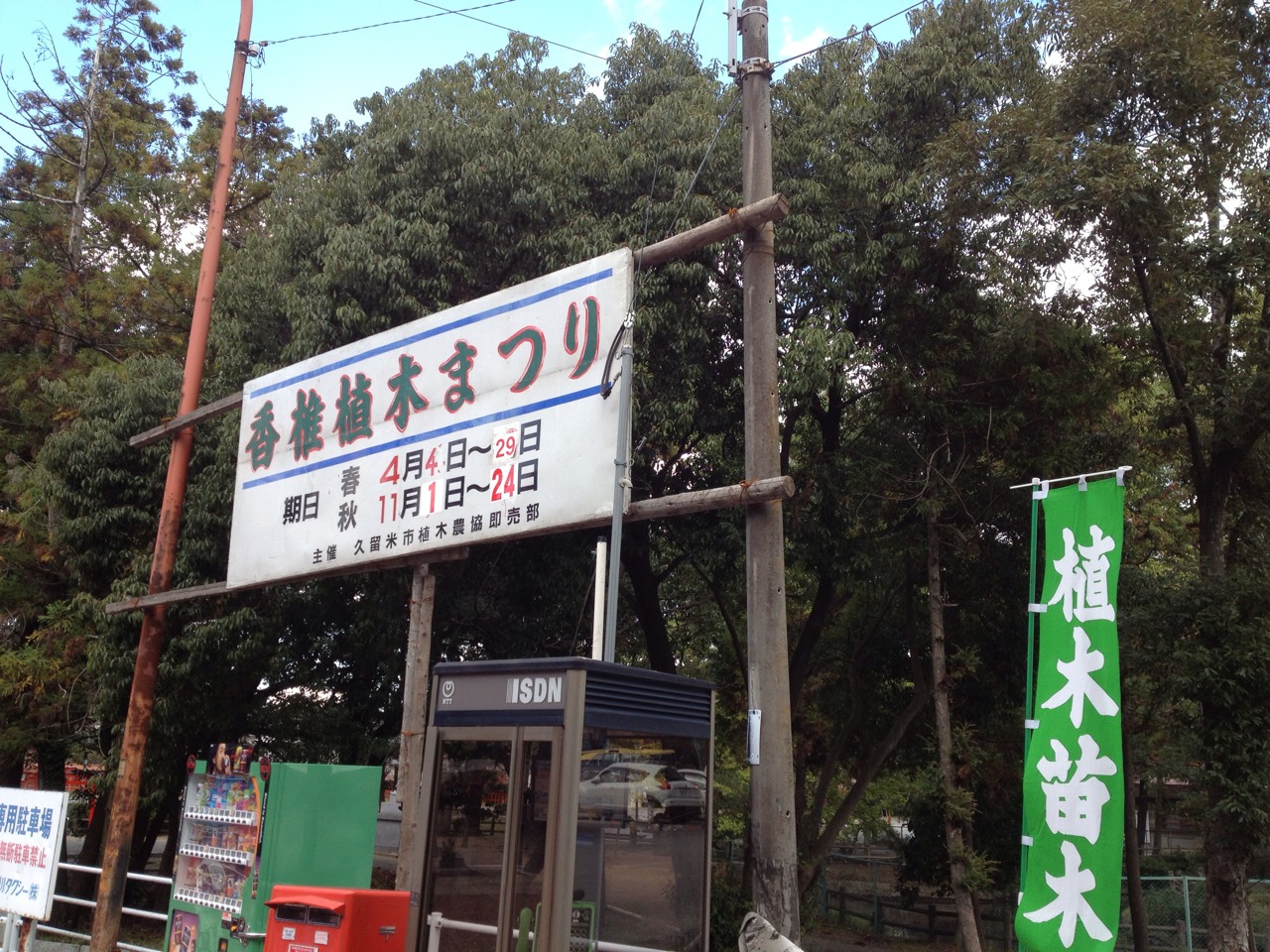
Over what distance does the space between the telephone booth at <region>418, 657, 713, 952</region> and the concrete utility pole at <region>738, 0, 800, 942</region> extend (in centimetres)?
56

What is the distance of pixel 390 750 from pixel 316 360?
9.28 m

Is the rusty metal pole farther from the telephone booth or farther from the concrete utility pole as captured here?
the concrete utility pole

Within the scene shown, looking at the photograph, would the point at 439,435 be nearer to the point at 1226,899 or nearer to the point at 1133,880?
the point at 1226,899

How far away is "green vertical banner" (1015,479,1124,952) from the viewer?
22.3ft

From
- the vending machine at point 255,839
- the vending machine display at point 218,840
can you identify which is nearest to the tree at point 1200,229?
the vending machine at point 255,839

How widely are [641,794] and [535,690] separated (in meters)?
0.92

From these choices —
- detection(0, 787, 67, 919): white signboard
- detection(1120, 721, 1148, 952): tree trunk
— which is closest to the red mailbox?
detection(0, 787, 67, 919): white signboard

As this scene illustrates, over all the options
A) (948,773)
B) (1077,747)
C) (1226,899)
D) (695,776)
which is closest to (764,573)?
(695,776)

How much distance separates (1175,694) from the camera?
11852mm

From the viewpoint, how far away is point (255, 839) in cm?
920

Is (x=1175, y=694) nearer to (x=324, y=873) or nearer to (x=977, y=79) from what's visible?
(x=977, y=79)

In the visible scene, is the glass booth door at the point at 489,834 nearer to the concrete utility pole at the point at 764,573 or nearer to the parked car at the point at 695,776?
the parked car at the point at 695,776

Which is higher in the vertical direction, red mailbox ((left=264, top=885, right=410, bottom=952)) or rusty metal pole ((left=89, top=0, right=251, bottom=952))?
rusty metal pole ((left=89, top=0, right=251, bottom=952))

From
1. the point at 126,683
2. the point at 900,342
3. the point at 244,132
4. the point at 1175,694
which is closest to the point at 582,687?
the point at 1175,694
